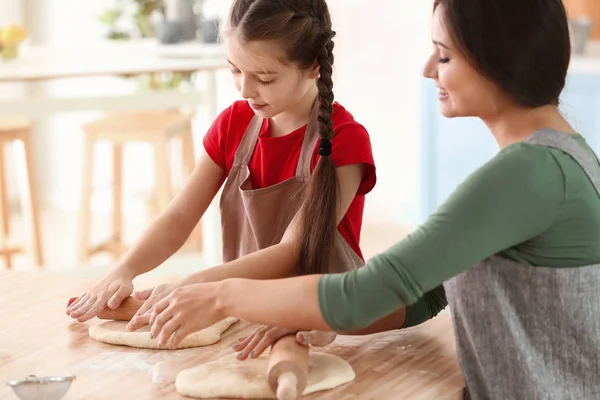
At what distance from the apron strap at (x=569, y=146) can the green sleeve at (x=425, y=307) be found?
0.34 metres

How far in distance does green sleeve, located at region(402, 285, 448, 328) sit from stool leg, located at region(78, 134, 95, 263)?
2.85 m

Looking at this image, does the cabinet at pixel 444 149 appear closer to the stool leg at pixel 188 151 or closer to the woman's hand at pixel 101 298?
the stool leg at pixel 188 151

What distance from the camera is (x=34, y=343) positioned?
1354mm

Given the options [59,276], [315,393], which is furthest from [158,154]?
[315,393]

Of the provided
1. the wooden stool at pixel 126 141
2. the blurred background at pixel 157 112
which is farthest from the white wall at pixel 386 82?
the wooden stool at pixel 126 141

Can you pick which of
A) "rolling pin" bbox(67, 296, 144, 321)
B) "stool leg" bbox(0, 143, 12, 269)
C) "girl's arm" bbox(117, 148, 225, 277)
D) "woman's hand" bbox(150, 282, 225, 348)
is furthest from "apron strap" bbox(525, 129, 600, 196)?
"stool leg" bbox(0, 143, 12, 269)

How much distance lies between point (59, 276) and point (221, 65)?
1.75 metres

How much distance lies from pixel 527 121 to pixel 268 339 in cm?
45

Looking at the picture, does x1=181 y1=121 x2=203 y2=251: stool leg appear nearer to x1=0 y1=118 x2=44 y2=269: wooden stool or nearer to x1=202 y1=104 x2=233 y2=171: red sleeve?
x1=0 y1=118 x2=44 y2=269: wooden stool

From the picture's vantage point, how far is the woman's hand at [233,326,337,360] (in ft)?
3.99

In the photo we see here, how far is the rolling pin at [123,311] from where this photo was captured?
1419 millimetres

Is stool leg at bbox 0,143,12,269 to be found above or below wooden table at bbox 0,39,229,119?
below

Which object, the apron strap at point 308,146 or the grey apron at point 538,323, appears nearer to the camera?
the grey apron at point 538,323

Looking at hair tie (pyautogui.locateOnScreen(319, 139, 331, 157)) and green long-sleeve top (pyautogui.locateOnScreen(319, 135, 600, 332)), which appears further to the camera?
hair tie (pyautogui.locateOnScreen(319, 139, 331, 157))
